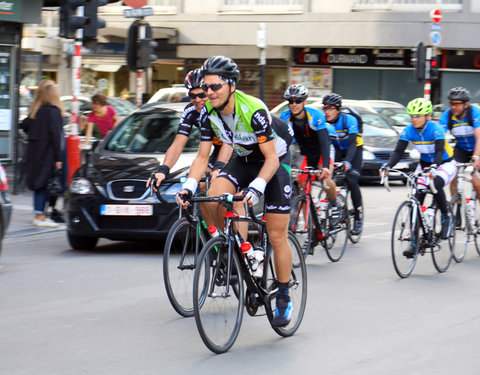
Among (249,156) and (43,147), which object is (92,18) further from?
(249,156)

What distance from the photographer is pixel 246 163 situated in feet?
21.4

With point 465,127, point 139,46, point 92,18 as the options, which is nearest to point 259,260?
point 465,127

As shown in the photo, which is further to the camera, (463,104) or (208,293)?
(463,104)

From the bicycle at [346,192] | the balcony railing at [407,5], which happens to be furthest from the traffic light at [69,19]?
the balcony railing at [407,5]

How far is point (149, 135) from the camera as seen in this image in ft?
37.3

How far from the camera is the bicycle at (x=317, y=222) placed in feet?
31.7

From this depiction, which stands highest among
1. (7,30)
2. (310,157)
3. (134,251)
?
(7,30)

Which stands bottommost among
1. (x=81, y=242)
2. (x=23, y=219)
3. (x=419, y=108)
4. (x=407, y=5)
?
(x=23, y=219)

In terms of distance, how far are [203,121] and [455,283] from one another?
356cm

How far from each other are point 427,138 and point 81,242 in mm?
3892

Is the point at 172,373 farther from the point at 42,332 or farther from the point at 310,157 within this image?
the point at 310,157

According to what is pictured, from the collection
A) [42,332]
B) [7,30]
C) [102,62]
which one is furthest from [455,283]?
[102,62]

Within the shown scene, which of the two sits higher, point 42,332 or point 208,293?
point 208,293

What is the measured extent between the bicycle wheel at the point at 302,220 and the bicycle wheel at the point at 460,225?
1.67 meters
